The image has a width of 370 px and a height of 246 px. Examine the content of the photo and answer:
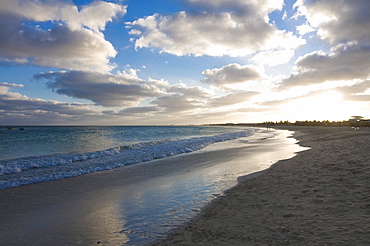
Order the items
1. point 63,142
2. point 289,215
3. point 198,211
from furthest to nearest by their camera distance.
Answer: point 63,142
point 198,211
point 289,215

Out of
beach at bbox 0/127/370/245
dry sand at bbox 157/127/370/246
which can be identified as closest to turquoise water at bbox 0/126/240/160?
beach at bbox 0/127/370/245

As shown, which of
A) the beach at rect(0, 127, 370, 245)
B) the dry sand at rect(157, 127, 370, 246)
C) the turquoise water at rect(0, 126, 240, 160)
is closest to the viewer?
the dry sand at rect(157, 127, 370, 246)

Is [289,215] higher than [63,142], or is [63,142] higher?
[289,215]

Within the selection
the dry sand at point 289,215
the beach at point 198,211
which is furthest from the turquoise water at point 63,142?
the dry sand at point 289,215

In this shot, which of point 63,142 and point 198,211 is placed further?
point 63,142

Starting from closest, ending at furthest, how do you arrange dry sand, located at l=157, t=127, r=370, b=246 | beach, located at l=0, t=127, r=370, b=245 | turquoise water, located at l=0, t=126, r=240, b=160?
dry sand, located at l=157, t=127, r=370, b=246, beach, located at l=0, t=127, r=370, b=245, turquoise water, located at l=0, t=126, r=240, b=160

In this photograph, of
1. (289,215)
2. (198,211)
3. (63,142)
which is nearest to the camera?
(289,215)

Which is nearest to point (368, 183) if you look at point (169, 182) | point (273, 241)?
point (273, 241)

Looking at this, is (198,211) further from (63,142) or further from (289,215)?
(63,142)

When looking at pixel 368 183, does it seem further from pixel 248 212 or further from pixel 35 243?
pixel 35 243

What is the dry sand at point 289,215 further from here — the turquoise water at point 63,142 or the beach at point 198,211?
the turquoise water at point 63,142

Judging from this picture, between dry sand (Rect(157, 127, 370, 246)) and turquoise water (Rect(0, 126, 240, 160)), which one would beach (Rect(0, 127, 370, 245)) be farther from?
turquoise water (Rect(0, 126, 240, 160))

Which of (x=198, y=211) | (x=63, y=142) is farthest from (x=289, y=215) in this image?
(x=63, y=142)

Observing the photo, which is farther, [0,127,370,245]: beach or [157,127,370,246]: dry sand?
[0,127,370,245]: beach
